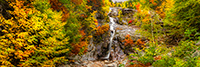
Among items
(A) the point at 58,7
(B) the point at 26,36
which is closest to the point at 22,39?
(B) the point at 26,36

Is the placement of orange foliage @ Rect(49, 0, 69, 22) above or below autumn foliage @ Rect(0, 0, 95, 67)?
above

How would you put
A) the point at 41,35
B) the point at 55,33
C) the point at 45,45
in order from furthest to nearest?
the point at 55,33 < the point at 45,45 < the point at 41,35

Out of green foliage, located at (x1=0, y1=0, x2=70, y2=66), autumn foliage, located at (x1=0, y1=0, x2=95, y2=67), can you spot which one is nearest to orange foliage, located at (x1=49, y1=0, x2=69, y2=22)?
autumn foliage, located at (x1=0, y1=0, x2=95, y2=67)

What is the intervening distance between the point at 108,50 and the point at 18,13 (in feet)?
48.7

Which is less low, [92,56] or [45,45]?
[45,45]

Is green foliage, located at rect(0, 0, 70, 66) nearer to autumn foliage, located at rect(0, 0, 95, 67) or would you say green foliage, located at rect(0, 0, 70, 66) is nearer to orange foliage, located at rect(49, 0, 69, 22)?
autumn foliage, located at rect(0, 0, 95, 67)

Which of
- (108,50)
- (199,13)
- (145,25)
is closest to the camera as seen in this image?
(199,13)

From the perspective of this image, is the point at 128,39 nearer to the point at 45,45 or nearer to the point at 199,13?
the point at 199,13

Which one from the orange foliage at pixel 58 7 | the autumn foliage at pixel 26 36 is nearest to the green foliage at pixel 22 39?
the autumn foliage at pixel 26 36

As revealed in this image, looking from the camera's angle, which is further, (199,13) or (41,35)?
(199,13)

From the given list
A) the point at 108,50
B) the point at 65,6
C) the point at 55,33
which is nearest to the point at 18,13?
the point at 55,33

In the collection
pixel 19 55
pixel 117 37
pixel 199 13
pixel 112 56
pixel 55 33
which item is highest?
pixel 199 13

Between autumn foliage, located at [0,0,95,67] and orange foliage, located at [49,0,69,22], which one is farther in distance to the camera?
orange foliage, located at [49,0,69,22]

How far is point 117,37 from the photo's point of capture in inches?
760
